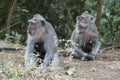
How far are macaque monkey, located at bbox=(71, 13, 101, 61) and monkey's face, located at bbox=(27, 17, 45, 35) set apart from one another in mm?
1437

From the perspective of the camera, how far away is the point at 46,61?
700 cm

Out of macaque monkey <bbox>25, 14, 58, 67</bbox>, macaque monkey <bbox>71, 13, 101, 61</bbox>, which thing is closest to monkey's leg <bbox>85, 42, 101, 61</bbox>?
macaque monkey <bbox>71, 13, 101, 61</bbox>

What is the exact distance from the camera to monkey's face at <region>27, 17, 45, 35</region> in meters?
7.12

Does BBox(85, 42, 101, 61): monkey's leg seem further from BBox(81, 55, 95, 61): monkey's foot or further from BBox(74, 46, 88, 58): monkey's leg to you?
BBox(74, 46, 88, 58): monkey's leg

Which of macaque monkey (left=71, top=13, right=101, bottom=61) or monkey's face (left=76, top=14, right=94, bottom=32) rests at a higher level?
monkey's face (left=76, top=14, right=94, bottom=32)

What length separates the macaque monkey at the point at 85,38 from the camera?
848 cm

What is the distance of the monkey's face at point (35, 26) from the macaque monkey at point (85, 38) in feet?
4.72

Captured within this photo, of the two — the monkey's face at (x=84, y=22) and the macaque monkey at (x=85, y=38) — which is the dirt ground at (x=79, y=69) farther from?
the monkey's face at (x=84, y=22)

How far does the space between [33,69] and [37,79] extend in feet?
0.58

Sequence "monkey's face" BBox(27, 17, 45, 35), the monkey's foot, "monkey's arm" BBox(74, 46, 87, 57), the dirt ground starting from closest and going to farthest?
the dirt ground
"monkey's face" BBox(27, 17, 45, 35)
the monkey's foot
"monkey's arm" BBox(74, 46, 87, 57)

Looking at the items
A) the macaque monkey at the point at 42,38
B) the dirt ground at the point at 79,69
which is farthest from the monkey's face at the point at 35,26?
the dirt ground at the point at 79,69

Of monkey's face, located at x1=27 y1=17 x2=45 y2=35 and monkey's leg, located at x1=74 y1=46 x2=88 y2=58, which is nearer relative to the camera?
→ monkey's face, located at x1=27 y1=17 x2=45 y2=35

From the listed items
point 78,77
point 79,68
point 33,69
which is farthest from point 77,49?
point 33,69

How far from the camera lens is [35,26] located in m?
7.14
